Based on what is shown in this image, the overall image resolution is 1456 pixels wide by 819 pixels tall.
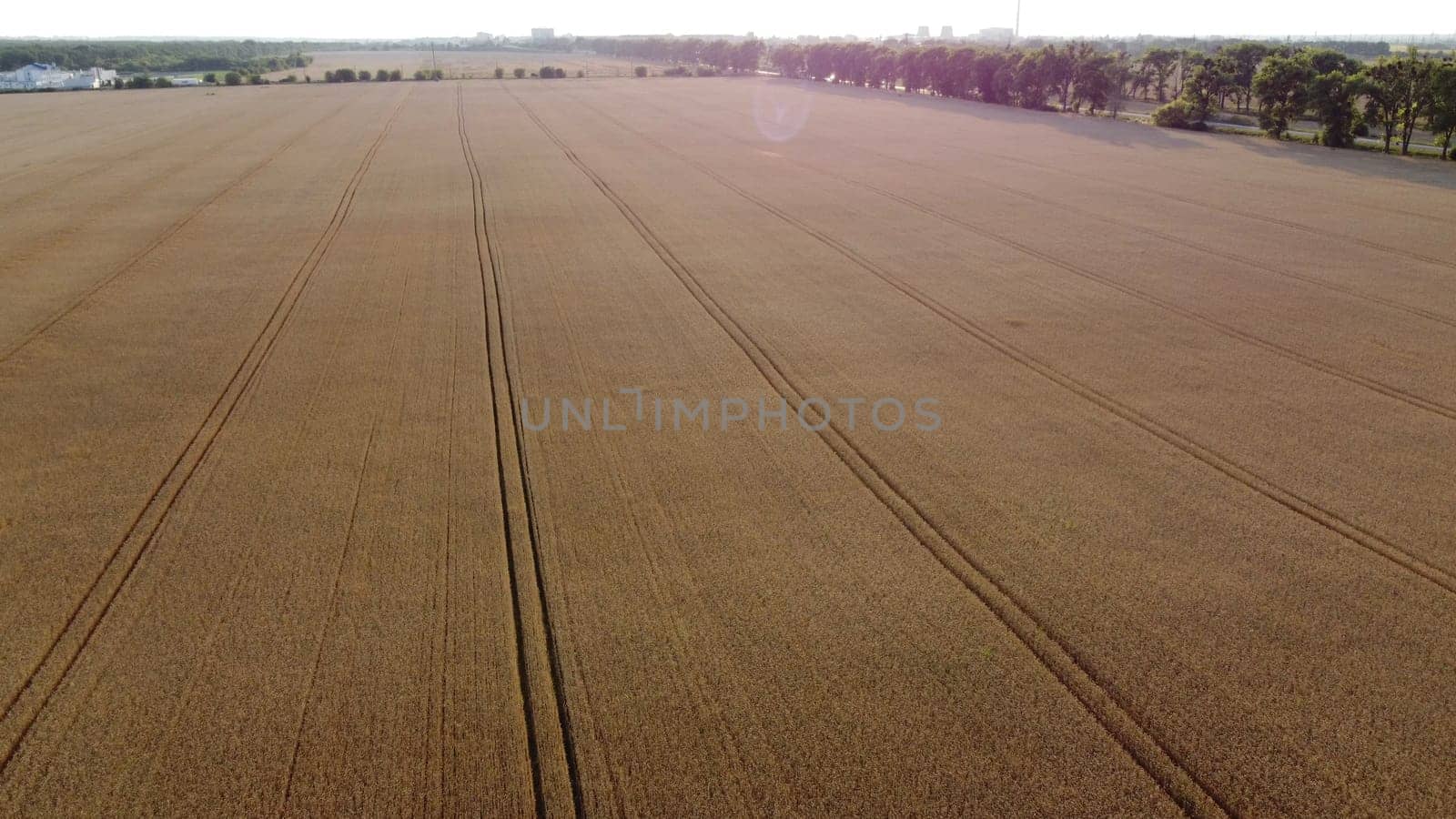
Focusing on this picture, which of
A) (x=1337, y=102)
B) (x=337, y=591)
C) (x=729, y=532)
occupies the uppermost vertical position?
(x=1337, y=102)

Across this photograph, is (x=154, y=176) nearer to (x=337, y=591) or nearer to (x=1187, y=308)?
(x=337, y=591)

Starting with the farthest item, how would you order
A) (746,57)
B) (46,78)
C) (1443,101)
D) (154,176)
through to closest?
1. (746,57)
2. (46,78)
3. (1443,101)
4. (154,176)

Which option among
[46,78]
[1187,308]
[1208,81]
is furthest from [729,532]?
[46,78]

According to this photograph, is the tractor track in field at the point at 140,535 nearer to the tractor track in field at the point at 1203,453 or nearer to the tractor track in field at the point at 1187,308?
the tractor track in field at the point at 1203,453

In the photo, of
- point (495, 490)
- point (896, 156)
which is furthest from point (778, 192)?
point (495, 490)

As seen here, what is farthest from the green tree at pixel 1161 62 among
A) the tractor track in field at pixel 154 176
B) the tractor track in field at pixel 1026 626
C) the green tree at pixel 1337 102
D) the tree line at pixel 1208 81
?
the tractor track in field at pixel 1026 626

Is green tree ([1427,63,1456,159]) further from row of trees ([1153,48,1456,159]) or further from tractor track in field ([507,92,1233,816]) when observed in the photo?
tractor track in field ([507,92,1233,816])

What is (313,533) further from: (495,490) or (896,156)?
(896,156)
